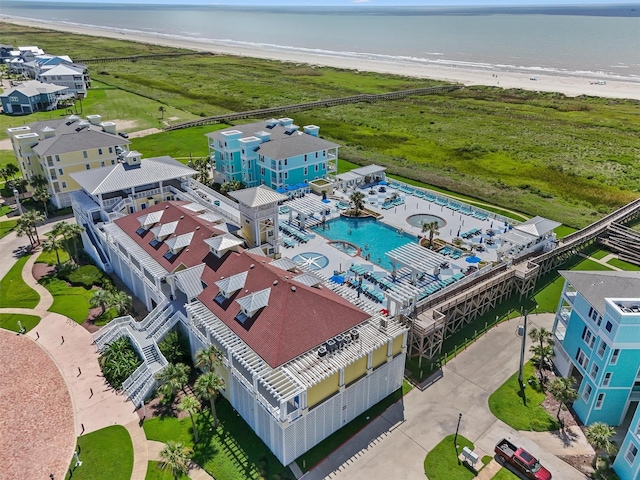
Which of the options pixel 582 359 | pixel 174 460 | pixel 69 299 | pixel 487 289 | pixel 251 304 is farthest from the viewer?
pixel 69 299

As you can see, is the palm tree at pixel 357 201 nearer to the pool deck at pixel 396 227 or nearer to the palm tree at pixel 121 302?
the pool deck at pixel 396 227

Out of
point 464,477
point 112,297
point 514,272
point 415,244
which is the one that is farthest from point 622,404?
point 112,297

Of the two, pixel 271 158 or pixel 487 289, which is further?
pixel 271 158

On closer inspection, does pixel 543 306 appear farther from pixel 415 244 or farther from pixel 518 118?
pixel 518 118

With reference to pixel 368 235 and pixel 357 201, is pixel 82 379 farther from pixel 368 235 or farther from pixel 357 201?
pixel 357 201

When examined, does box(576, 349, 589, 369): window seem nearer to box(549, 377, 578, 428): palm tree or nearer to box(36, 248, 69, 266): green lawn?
box(549, 377, 578, 428): palm tree

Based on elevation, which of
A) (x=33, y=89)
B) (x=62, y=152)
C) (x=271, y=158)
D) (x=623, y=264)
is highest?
(x=33, y=89)

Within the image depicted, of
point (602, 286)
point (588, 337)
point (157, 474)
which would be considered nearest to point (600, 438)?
point (588, 337)
